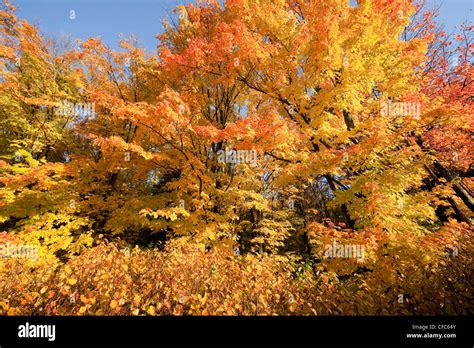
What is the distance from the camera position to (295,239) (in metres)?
26.3

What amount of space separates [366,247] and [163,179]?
14450mm

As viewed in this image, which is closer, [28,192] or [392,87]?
[392,87]

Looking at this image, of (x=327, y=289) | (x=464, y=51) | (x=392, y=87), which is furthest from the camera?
(x=464, y=51)

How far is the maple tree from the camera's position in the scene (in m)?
4.82

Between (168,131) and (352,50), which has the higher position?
(352,50)

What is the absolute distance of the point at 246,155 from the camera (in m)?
8.30

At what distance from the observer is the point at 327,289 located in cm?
534

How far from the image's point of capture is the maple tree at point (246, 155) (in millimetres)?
4824

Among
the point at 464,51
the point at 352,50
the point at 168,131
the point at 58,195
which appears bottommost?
the point at 58,195

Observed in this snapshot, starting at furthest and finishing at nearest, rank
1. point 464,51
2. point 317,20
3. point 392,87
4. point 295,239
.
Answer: point 295,239 → point 464,51 → point 392,87 → point 317,20
